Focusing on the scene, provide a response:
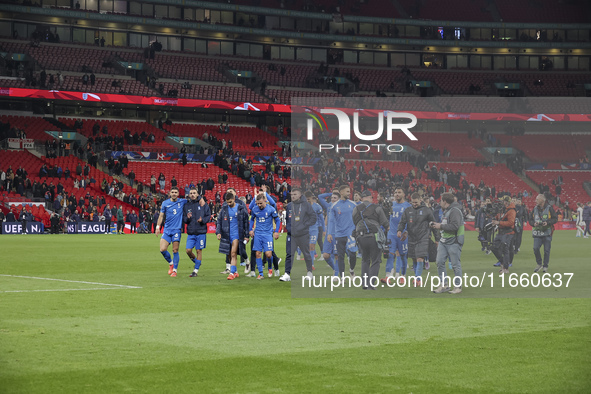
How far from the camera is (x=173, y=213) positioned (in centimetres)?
A: 1984

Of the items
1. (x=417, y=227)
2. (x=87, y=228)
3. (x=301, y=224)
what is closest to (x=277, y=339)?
(x=417, y=227)

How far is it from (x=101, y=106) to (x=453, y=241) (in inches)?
2118

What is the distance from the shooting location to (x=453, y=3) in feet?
281

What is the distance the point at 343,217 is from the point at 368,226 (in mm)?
885

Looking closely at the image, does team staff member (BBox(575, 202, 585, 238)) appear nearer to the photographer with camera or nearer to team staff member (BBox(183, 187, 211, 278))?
the photographer with camera

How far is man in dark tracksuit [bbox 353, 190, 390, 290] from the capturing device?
1612 cm

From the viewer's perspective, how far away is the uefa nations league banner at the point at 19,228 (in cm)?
4516

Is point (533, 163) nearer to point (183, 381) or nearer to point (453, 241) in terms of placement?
point (453, 241)

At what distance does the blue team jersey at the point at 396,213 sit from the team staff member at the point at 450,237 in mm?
1100

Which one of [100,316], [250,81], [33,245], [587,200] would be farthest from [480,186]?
[250,81]

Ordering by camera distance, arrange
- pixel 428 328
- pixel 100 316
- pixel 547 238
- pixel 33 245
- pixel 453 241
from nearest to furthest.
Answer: pixel 428 328 < pixel 100 316 < pixel 453 241 < pixel 547 238 < pixel 33 245

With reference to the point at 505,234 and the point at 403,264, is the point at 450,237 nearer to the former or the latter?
the point at 403,264

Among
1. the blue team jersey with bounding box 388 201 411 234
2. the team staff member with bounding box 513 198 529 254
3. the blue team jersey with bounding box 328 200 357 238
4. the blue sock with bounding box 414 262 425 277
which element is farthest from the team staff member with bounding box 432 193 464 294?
the team staff member with bounding box 513 198 529 254

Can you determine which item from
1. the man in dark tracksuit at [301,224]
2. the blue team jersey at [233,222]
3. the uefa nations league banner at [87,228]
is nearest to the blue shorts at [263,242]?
the man in dark tracksuit at [301,224]
